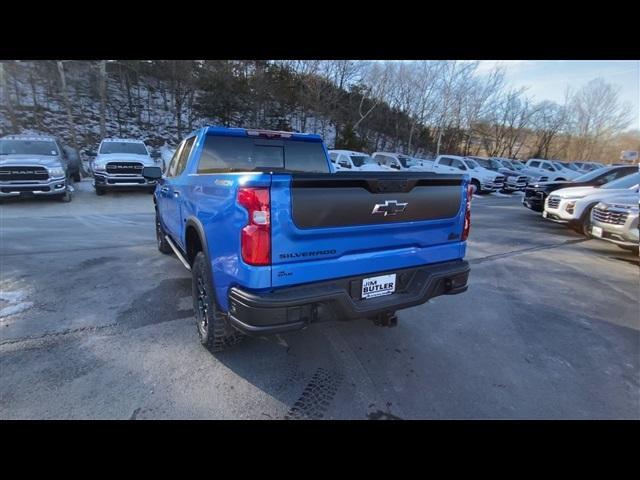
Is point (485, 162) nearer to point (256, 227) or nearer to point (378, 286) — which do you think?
point (378, 286)

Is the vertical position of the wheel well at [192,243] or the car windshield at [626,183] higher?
the car windshield at [626,183]

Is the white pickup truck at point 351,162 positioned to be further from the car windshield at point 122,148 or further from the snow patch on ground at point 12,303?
the snow patch on ground at point 12,303

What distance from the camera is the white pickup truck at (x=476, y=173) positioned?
17.0 metres

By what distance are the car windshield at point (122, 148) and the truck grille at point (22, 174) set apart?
2.67 metres

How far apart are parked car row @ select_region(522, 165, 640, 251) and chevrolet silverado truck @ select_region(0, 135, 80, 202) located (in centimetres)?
1393

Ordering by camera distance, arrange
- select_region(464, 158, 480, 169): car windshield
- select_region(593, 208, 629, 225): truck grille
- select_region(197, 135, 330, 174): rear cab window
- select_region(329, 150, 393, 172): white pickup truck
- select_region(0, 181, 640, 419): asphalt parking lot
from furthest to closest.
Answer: select_region(464, 158, 480, 169): car windshield
select_region(329, 150, 393, 172): white pickup truck
select_region(593, 208, 629, 225): truck grille
select_region(197, 135, 330, 174): rear cab window
select_region(0, 181, 640, 419): asphalt parking lot

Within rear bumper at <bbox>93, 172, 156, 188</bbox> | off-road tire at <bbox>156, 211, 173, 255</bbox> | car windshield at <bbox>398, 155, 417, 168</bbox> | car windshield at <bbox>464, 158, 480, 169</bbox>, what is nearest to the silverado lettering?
off-road tire at <bbox>156, 211, 173, 255</bbox>

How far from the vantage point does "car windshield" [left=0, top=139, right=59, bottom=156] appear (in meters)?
9.48

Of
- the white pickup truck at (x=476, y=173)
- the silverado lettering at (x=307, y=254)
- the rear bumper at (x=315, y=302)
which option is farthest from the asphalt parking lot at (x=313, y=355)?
the white pickup truck at (x=476, y=173)

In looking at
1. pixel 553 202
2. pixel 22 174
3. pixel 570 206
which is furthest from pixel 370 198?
pixel 22 174

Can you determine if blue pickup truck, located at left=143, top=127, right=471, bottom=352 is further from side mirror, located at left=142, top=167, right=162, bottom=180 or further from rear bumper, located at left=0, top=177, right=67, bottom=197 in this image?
rear bumper, located at left=0, top=177, right=67, bottom=197

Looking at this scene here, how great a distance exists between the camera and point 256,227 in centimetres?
197

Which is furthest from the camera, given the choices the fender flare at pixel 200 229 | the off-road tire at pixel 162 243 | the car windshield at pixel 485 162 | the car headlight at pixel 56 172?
the car windshield at pixel 485 162
